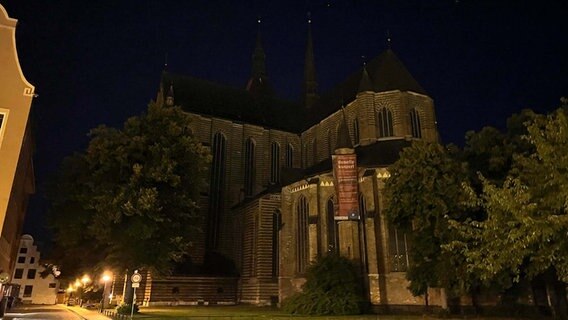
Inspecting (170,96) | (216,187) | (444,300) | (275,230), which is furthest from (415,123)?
(170,96)

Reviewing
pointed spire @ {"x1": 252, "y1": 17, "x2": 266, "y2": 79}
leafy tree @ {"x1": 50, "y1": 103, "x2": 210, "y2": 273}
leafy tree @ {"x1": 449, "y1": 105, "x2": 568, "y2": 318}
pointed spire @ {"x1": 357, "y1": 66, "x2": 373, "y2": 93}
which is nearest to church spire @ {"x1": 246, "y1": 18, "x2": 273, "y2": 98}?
pointed spire @ {"x1": 252, "y1": 17, "x2": 266, "y2": 79}

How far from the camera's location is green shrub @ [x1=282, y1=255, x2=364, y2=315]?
24156 millimetres

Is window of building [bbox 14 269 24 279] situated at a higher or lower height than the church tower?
lower

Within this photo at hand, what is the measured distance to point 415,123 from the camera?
3753 cm

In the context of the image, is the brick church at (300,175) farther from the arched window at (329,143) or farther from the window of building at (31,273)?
the window of building at (31,273)

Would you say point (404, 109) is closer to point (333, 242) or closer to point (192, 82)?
point (333, 242)

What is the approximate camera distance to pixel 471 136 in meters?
24.4

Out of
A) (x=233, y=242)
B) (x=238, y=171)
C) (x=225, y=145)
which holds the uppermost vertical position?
(x=225, y=145)

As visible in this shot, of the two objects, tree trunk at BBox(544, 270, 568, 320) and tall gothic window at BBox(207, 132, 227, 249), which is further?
tall gothic window at BBox(207, 132, 227, 249)

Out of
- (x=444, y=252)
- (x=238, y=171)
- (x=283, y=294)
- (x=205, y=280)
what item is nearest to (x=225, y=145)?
(x=238, y=171)

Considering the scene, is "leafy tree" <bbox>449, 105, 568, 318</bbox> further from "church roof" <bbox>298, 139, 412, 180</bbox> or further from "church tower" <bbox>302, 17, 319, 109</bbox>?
"church tower" <bbox>302, 17, 319, 109</bbox>

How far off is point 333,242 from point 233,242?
14521 millimetres

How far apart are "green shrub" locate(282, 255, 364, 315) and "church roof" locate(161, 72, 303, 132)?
24.9 metres

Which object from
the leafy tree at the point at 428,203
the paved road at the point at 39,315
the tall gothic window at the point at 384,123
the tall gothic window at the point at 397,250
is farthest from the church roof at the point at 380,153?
the paved road at the point at 39,315
